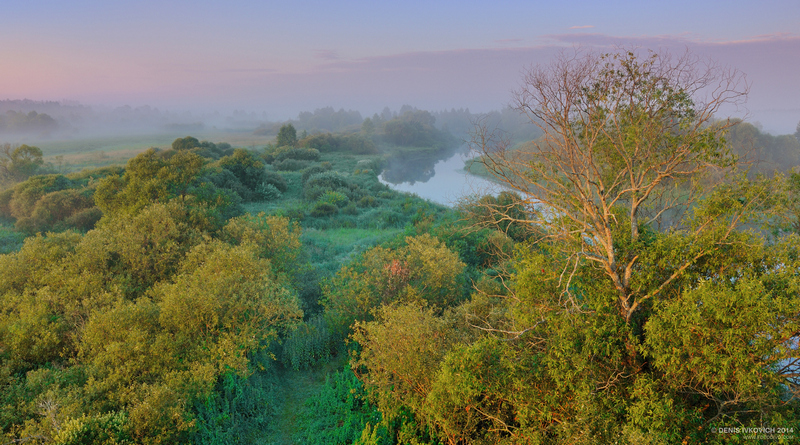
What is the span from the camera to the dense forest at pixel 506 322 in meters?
7.31

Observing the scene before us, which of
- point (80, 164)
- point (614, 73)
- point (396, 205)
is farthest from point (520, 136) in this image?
point (614, 73)

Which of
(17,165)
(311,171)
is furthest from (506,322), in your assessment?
(17,165)

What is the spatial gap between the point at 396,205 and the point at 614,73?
31235 millimetres

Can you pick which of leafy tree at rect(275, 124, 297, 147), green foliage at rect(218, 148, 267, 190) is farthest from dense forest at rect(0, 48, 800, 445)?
leafy tree at rect(275, 124, 297, 147)

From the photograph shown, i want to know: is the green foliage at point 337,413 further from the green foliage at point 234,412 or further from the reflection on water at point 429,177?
the reflection on water at point 429,177

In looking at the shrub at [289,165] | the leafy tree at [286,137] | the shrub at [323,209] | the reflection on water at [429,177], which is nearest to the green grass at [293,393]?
the shrub at [323,209]

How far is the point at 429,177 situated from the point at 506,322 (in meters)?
66.3

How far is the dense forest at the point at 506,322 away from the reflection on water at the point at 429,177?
128ft

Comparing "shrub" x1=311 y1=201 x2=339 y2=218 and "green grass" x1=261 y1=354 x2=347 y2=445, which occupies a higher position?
"shrub" x1=311 y1=201 x2=339 y2=218

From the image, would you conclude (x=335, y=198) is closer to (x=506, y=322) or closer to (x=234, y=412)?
(x=234, y=412)

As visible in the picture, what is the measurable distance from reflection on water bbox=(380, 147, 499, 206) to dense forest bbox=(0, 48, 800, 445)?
39104 mm

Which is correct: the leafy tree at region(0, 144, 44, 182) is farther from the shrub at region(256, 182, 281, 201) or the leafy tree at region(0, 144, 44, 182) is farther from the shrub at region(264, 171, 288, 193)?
the shrub at region(264, 171, 288, 193)

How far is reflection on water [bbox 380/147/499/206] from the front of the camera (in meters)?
58.1

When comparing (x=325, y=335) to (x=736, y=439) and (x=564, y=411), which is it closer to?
(x=564, y=411)
